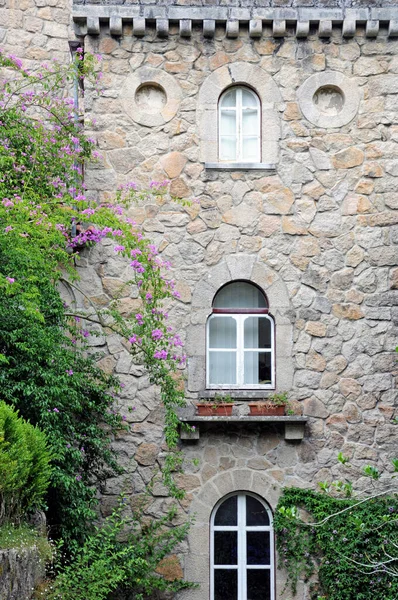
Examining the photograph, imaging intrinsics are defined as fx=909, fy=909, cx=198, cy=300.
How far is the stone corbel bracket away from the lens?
43.8 ft

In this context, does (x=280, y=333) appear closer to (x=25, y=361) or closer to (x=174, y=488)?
(x=174, y=488)

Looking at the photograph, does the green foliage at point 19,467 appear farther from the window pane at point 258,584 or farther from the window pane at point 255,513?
the window pane at point 258,584

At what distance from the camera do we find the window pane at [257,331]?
1298 cm

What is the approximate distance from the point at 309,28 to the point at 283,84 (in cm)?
95

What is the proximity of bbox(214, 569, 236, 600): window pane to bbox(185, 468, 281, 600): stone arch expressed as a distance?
0.24m

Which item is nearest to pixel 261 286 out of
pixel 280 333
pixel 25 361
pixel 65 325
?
pixel 280 333

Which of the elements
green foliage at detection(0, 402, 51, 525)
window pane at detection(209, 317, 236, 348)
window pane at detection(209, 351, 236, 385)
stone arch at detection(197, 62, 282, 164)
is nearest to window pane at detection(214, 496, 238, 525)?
window pane at detection(209, 351, 236, 385)

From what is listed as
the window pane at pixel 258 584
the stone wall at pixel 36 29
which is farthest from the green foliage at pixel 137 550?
the stone wall at pixel 36 29

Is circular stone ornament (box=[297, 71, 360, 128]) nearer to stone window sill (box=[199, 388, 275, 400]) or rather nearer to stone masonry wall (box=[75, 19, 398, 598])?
stone masonry wall (box=[75, 19, 398, 598])

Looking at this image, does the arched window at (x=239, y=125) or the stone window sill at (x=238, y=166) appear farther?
the arched window at (x=239, y=125)

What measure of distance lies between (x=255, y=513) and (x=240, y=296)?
3.05 metres

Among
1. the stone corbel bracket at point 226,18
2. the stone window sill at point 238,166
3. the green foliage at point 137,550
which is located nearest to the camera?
the green foliage at point 137,550

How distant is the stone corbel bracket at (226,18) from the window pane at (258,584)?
304 inches

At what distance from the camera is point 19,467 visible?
8.40 m
